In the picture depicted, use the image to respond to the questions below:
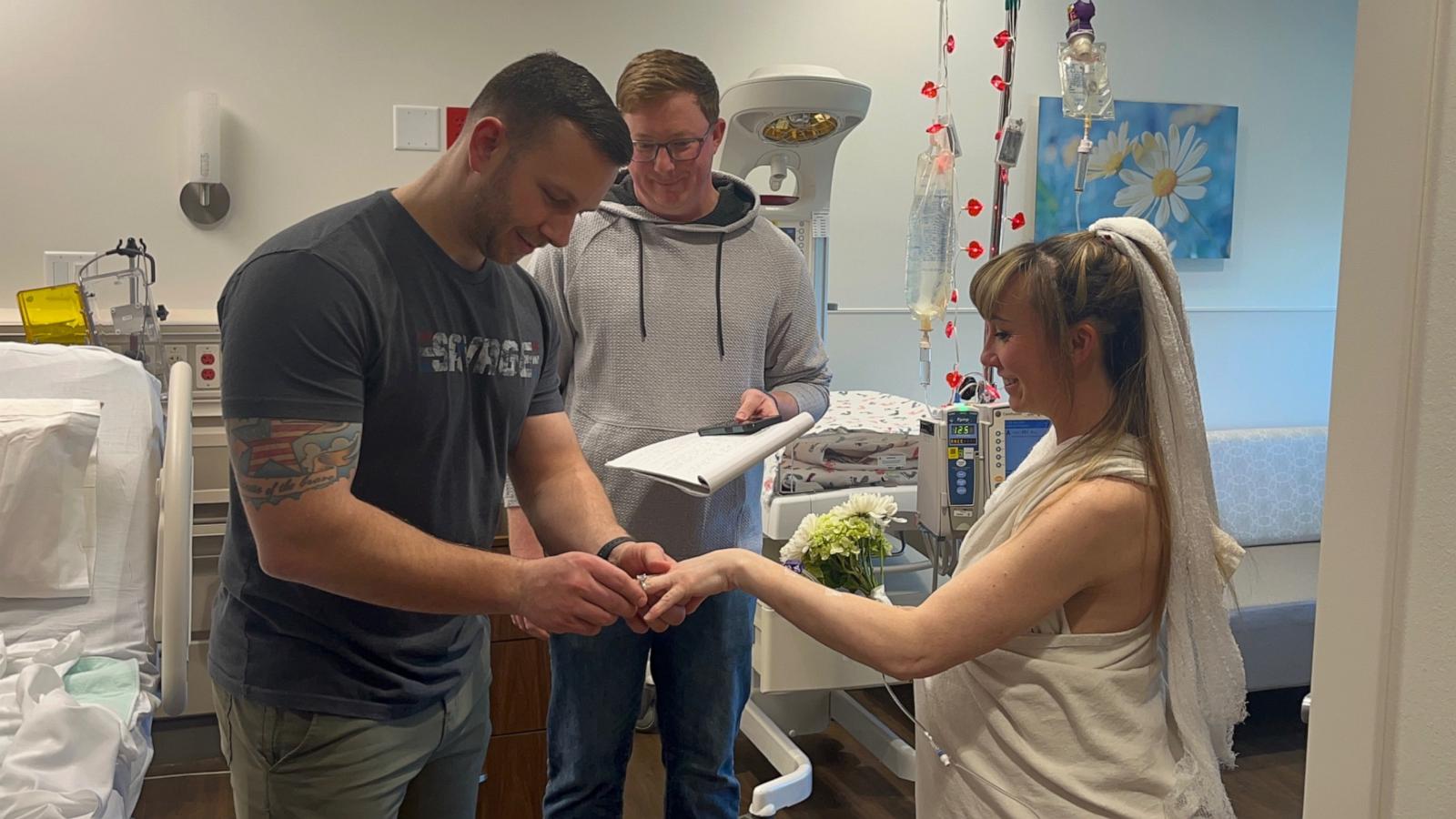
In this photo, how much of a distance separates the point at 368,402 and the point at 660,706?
3.11ft

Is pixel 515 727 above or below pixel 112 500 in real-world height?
below

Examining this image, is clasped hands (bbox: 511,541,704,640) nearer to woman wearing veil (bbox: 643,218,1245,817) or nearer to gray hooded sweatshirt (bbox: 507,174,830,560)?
woman wearing veil (bbox: 643,218,1245,817)

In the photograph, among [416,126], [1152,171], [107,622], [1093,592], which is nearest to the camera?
[1093,592]

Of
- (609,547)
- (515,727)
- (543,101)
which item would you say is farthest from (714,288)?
(515,727)

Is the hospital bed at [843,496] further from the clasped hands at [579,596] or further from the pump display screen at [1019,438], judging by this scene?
the clasped hands at [579,596]

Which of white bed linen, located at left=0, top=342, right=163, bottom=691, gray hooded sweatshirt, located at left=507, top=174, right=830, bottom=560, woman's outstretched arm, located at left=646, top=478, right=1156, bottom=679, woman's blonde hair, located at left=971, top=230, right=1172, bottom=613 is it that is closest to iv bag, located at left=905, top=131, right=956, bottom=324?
gray hooded sweatshirt, located at left=507, top=174, right=830, bottom=560

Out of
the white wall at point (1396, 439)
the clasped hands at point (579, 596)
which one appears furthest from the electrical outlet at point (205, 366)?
the white wall at point (1396, 439)

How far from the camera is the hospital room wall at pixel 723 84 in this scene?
10.4 ft

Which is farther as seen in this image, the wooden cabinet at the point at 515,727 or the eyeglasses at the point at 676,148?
the wooden cabinet at the point at 515,727

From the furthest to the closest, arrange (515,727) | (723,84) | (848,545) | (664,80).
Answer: (723,84) → (515,727) → (848,545) → (664,80)

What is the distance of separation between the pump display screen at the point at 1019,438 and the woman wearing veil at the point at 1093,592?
968 millimetres

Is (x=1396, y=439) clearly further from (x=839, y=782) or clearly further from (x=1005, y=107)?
(x=839, y=782)

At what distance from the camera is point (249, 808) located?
4.42 ft

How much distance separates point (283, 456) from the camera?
1192 millimetres
